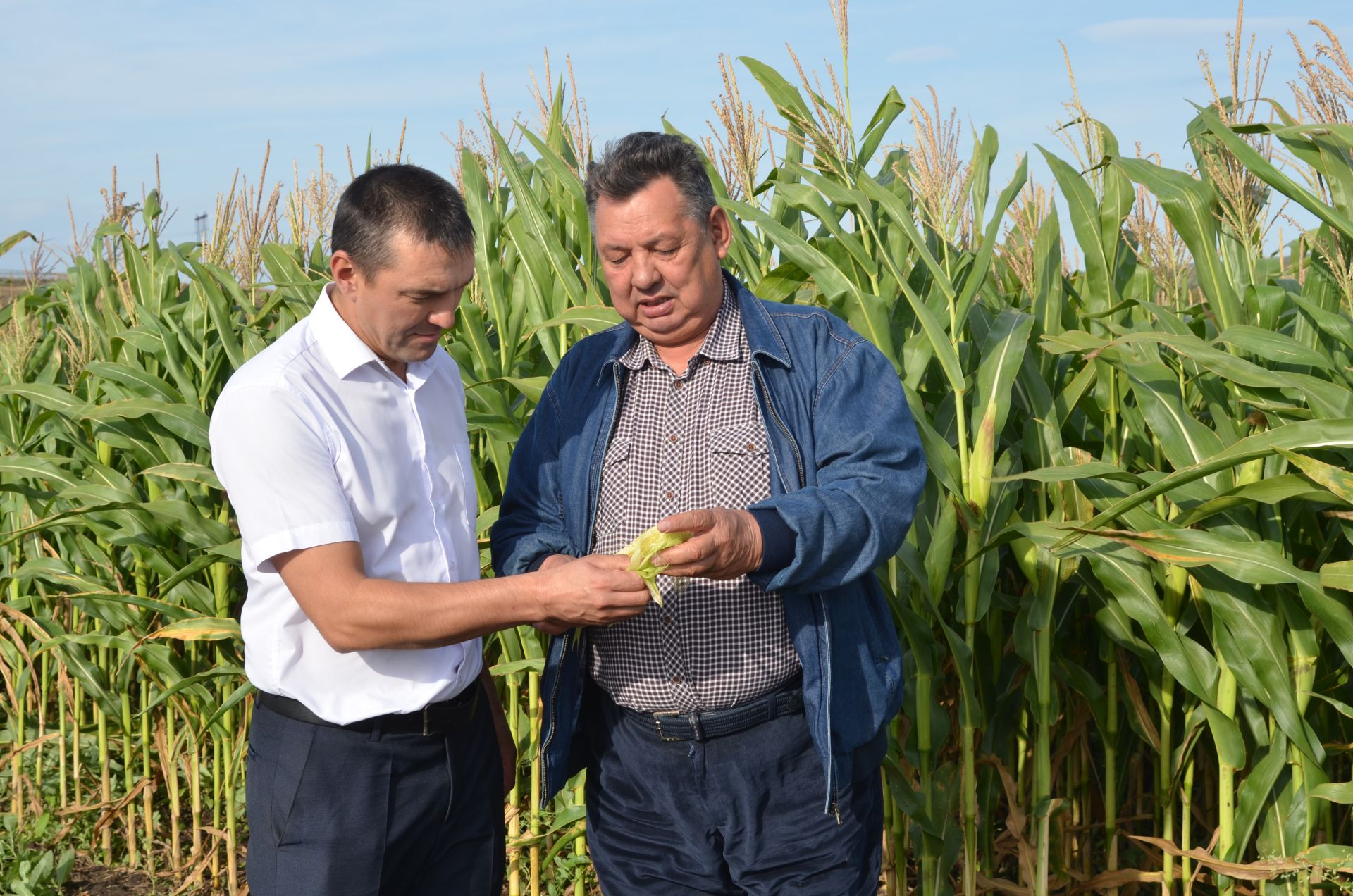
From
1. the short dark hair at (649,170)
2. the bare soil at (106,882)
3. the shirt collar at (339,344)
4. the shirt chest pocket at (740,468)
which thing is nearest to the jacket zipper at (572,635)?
the shirt chest pocket at (740,468)

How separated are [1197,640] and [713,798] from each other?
1.65m

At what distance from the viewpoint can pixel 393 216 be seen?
2020 millimetres

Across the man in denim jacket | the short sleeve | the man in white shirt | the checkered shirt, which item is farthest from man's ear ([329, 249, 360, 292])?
the checkered shirt

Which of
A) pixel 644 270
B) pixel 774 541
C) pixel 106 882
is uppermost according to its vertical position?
pixel 644 270

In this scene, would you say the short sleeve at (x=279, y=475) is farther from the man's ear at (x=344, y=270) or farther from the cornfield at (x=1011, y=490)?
the cornfield at (x=1011, y=490)

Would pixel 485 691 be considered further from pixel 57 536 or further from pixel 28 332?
pixel 28 332

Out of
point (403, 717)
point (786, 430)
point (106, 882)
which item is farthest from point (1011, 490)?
point (106, 882)

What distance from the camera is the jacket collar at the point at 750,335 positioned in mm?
2219

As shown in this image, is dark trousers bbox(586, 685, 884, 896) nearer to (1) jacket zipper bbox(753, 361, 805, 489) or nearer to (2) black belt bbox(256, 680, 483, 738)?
(2) black belt bbox(256, 680, 483, 738)

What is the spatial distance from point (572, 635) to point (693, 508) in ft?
1.30

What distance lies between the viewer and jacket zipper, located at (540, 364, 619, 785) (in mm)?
2346

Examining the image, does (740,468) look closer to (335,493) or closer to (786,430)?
(786,430)

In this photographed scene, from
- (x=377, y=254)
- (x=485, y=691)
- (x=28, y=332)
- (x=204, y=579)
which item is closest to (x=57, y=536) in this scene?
(x=204, y=579)

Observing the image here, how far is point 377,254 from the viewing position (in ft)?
6.69
